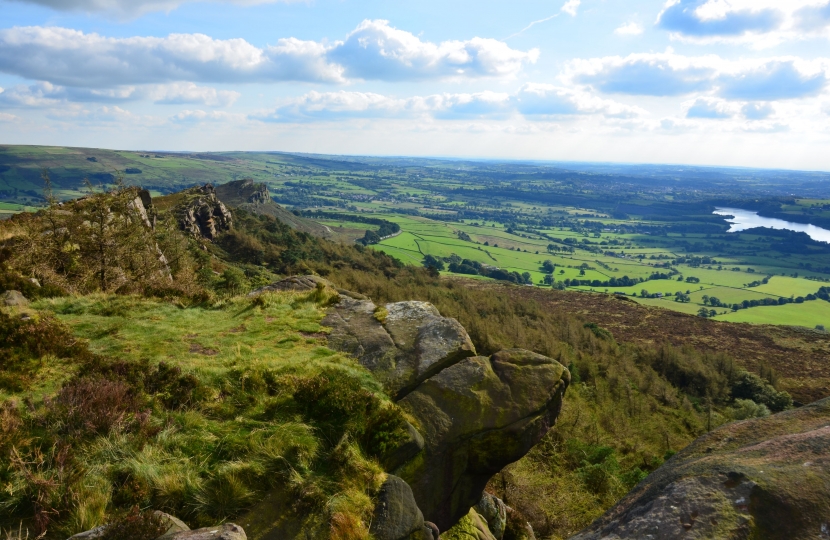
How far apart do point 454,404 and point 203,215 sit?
6797 cm

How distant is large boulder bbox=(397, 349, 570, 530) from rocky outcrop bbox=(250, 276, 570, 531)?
3 cm

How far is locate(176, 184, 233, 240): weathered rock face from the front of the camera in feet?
204

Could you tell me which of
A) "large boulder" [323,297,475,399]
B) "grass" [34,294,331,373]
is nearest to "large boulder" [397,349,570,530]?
"large boulder" [323,297,475,399]

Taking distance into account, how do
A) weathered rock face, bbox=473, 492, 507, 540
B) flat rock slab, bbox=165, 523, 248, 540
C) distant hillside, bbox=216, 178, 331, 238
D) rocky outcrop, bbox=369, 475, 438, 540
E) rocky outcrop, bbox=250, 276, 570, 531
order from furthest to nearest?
distant hillside, bbox=216, 178, 331, 238, weathered rock face, bbox=473, 492, 507, 540, rocky outcrop, bbox=250, 276, 570, 531, rocky outcrop, bbox=369, 475, 438, 540, flat rock slab, bbox=165, 523, 248, 540

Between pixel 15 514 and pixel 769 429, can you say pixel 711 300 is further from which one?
pixel 15 514

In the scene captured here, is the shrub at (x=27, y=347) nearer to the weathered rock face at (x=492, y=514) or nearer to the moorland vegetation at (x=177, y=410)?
the moorland vegetation at (x=177, y=410)

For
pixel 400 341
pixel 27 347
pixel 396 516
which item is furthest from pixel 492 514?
pixel 27 347

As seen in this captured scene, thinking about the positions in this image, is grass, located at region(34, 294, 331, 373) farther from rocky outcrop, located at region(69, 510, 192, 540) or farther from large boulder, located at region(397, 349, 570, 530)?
rocky outcrop, located at region(69, 510, 192, 540)

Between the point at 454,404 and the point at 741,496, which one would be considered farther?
the point at 454,404

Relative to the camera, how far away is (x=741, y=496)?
6.34 meters

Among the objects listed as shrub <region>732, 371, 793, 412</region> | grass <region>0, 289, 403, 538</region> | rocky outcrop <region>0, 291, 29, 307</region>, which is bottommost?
shrub <region>732, 371, 793, 412</region>

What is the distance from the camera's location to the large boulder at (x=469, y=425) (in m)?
11.4

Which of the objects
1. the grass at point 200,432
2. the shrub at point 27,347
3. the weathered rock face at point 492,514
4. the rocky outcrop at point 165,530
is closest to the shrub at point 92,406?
the grass at point 200,432

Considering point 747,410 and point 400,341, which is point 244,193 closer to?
point 747,410
